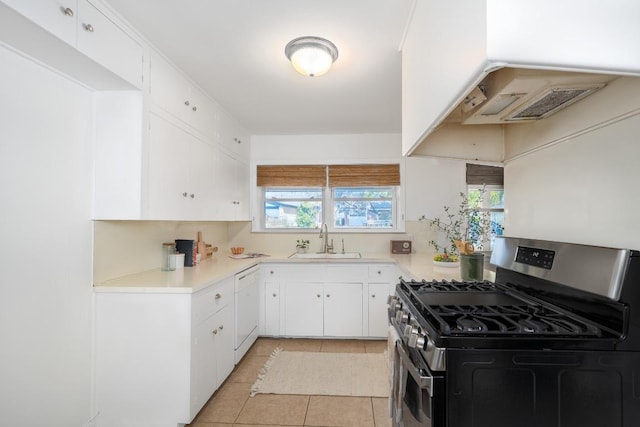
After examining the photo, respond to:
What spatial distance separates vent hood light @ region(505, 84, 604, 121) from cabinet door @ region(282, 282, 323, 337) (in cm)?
263

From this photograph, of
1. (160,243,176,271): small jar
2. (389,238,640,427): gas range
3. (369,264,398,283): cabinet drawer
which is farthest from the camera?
(369,264,398,283): cabinet drawer

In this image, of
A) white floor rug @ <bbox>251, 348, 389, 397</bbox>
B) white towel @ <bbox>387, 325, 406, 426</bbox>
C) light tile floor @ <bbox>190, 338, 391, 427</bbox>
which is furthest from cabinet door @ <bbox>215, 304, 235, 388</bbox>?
white towel @ <bbox>387, 325, 406, 426</bbox>

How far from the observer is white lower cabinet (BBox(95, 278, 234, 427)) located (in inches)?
77.4

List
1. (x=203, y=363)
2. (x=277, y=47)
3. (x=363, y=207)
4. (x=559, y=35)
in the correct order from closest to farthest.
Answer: (x=559, y=35) < (x=277, y=47) < (x=203, y=363) < (x=363, y=207)

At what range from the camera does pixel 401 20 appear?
1.74 meters

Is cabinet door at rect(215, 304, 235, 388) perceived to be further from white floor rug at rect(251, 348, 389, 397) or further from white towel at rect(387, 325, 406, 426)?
white towel at rect(387, 325, 406, 426)

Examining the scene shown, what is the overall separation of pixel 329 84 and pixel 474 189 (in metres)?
2.36

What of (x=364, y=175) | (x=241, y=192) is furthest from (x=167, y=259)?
(x=364, y=175)

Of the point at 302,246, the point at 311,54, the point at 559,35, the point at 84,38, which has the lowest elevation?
the point at 302,246

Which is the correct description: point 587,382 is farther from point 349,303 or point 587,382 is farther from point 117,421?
point 349,303

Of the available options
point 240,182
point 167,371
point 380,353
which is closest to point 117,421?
point 167,371

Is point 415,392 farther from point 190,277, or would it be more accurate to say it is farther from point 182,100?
point 182,100

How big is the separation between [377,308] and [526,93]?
279cm

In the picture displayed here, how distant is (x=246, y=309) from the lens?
3109 millimetres
